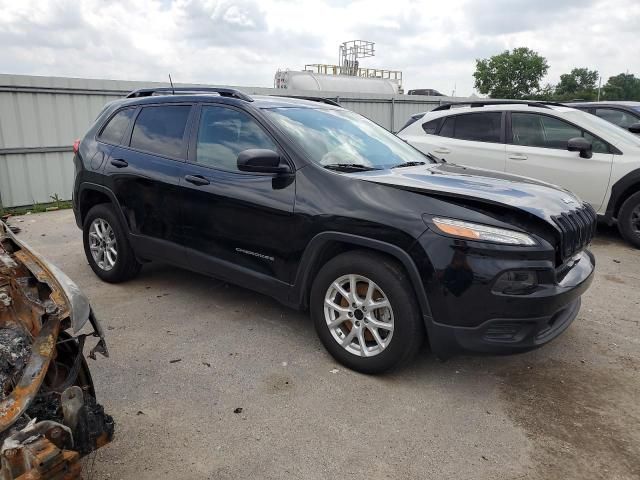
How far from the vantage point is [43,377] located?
2.08 meters

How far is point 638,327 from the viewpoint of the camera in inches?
169

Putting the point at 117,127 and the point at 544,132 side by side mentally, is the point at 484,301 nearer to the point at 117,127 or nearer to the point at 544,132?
the point at 117,127

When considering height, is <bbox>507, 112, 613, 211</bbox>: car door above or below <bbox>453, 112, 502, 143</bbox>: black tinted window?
below

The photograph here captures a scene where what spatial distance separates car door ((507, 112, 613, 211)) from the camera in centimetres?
666

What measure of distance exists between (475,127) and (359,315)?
5.08 meters

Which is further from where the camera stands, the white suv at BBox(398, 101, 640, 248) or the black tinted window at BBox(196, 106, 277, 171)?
the white suv at BBox(398, 101, 640, 248)

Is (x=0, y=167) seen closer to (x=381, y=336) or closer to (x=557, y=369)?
(x=381, y=336)

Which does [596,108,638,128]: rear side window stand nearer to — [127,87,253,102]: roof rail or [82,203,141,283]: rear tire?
[127,87,253,102]: roof rail

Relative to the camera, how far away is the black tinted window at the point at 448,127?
7.80 meters

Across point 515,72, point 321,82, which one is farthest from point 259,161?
point 515,72

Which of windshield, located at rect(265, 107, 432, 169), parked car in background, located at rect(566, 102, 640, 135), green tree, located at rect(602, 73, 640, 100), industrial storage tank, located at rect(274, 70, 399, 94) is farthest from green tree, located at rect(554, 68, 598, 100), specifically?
windshield, located at rect(265, 107, 432, 169)

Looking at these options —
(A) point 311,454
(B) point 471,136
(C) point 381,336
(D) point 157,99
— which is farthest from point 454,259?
(B) point 471,136

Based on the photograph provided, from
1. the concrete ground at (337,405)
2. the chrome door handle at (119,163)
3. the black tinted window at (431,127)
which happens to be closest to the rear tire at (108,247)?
the chrome door handle at (119,163)

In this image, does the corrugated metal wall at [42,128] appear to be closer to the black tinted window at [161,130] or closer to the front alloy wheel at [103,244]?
the front alloy wheel at [103,244]
